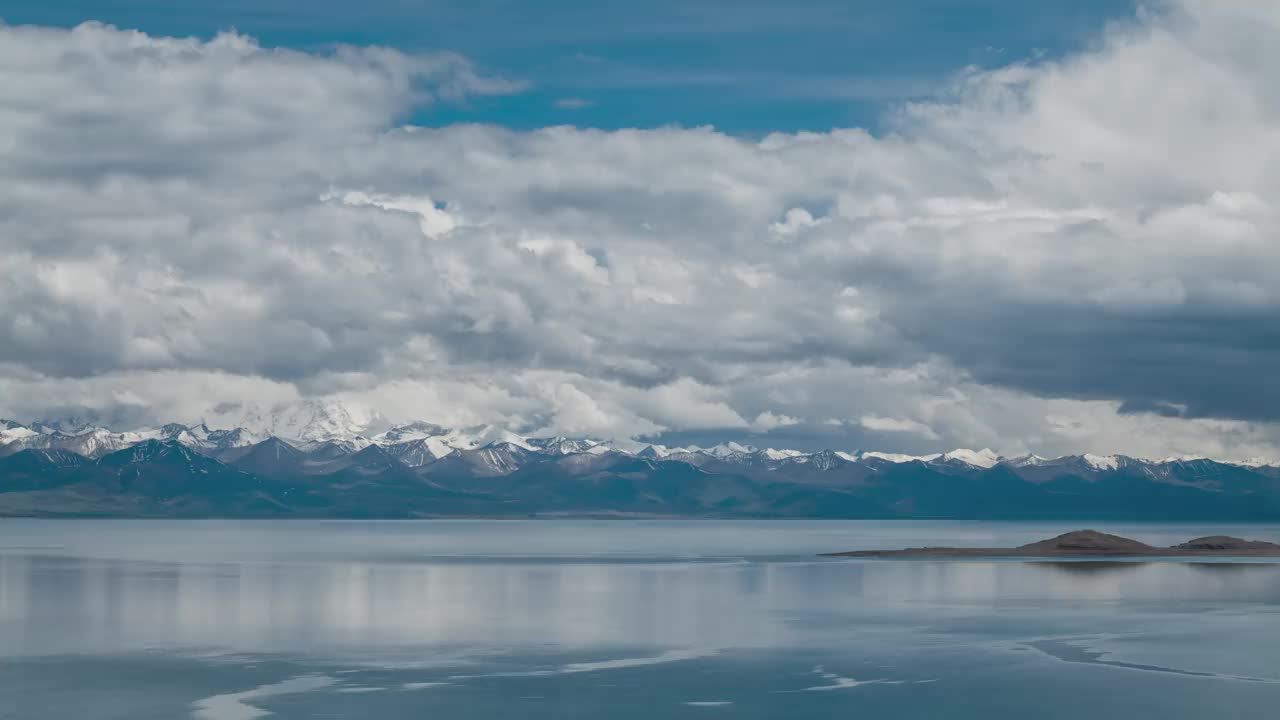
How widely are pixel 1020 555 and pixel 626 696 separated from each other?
128 meters

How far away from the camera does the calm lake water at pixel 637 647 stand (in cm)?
4734

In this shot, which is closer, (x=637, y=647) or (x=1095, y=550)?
(x=637, y=647)

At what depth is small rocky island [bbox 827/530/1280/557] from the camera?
165 metres

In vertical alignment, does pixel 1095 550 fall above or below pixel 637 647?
below

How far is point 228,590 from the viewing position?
100562 millimetres

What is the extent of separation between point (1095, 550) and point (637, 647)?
115204 mm

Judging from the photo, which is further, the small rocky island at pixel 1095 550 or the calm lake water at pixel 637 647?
the small rocky island at pixel 1095 550

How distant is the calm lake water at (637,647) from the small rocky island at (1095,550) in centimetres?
4666

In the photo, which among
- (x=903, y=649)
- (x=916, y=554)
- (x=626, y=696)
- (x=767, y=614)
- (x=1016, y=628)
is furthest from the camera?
(x=916, y=554)

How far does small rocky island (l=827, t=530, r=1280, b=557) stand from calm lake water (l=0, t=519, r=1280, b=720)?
46656 mm

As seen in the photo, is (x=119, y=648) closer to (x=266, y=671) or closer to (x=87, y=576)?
(x=266, y=671)

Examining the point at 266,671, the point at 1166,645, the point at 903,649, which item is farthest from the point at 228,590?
the point at 1166,645

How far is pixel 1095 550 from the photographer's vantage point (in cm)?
16625

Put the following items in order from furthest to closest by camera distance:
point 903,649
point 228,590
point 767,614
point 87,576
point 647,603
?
point 87,576, point 228,590, point 647,603, point 767,614, point 903,649
